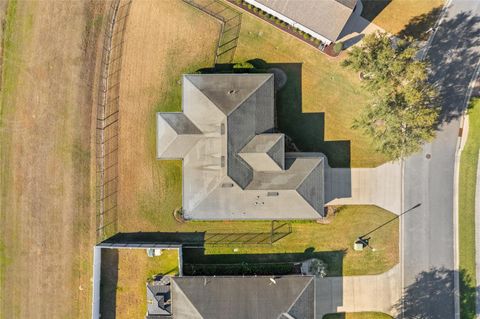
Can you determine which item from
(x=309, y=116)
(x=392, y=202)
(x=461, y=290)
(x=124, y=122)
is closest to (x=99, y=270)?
(x=124, y=122)

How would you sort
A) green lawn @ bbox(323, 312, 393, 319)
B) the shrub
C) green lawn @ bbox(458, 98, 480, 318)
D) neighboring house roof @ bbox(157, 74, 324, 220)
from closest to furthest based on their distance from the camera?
neighboring house roof @ bbox(157, 74, 324, 220), the shrub, green lawn @ bbox(458, 98, 480, 318), green lawn @ bbox(323, 312, 393, 319)

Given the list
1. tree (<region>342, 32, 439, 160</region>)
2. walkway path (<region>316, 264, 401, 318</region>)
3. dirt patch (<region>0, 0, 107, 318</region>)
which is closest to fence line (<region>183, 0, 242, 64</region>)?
tree (<region>342, 32, 439, 160</region>)

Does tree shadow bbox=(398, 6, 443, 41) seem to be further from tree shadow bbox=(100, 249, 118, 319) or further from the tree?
tree shadow bbox=(100, 249, 118, 319)

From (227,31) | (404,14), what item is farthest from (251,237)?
(404,14)

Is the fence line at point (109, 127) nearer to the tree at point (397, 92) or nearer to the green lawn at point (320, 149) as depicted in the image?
the green lawn at point (320, 149)

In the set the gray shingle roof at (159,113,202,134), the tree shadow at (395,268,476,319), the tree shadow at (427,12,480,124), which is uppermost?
the tree shadow at (427,12,480,124)

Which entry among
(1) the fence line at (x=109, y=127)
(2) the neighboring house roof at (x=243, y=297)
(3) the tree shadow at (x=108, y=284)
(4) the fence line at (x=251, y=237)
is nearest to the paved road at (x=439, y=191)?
(2) the neighboring house roof at (x=243, y=297)
